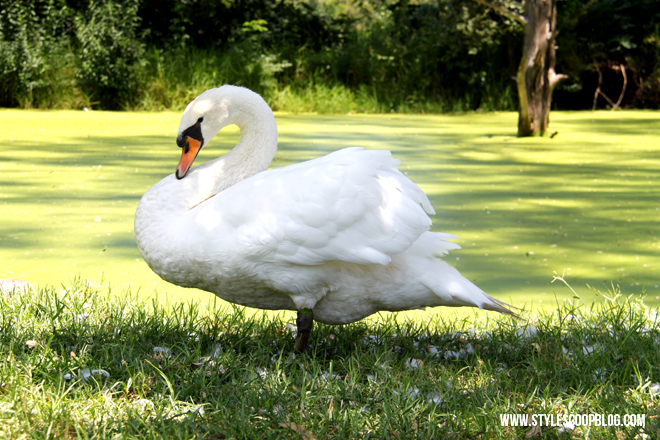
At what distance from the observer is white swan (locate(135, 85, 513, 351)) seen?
2.42 m

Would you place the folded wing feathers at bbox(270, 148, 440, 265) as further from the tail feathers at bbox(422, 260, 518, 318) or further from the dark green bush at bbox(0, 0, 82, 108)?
the dark green bush at bbox(0, 0, 82, 108)

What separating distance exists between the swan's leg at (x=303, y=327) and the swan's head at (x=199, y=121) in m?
0.76

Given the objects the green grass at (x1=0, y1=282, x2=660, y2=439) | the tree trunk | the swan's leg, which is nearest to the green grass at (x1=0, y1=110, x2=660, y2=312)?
the tree trunk

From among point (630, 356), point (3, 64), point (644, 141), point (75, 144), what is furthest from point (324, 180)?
point (3, 64)

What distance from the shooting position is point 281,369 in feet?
8.19

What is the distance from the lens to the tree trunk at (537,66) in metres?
9.13

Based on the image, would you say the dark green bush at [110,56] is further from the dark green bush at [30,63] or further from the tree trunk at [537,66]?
the tree trunk at [537,66]

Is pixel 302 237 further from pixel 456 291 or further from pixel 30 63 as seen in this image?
pixel 30 63

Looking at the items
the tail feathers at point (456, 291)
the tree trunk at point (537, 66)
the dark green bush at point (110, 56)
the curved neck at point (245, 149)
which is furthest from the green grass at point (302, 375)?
the dark green bush at point (110, 56)

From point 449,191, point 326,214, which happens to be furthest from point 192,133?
point 449,191

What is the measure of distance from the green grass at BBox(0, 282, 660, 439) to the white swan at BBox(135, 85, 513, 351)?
24 cm

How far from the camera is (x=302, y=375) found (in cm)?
244

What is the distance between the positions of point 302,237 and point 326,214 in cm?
12

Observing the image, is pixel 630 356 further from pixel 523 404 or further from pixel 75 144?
pixel 75 144
